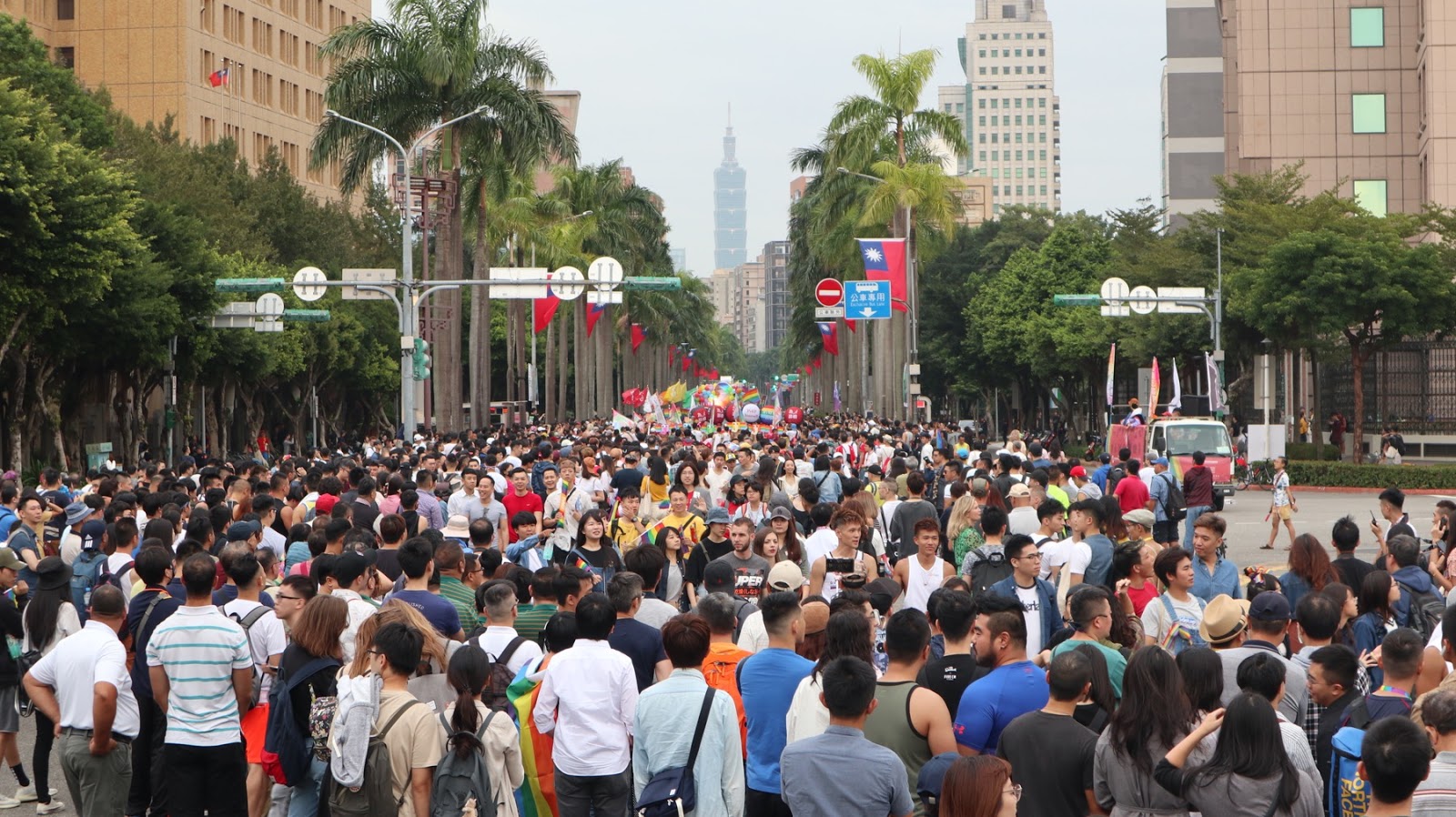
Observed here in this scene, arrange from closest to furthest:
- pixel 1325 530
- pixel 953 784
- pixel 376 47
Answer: pixel 953 784, pixel 1325 530, pixel 376 47

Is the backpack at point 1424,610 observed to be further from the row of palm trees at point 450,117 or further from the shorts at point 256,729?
the row of palm trees at point 450,117

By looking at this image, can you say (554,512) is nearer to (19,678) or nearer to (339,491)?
(339,491)

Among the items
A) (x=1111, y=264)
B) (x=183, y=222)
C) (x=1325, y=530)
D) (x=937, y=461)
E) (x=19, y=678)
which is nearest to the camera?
(x=19, y=678)

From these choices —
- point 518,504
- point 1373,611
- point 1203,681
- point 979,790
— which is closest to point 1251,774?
point 1203,681

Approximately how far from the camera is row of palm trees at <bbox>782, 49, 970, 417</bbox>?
5691 cm

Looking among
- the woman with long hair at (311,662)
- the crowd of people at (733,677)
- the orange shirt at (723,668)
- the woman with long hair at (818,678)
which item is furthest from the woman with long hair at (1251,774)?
the woman with long hair at (311,662)

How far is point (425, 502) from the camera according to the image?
1528 cm

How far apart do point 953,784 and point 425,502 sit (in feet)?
35.2

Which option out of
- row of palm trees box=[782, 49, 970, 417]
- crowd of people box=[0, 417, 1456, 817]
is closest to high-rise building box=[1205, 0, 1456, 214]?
row of palm trees box=[782, 49, 970, 417]

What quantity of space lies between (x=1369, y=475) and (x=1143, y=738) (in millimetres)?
38456

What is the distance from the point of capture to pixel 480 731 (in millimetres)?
6941

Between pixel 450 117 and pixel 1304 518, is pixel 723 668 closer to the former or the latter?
pixel 1304 518

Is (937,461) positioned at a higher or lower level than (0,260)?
lower

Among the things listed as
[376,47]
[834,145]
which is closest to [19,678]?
[376,47]
